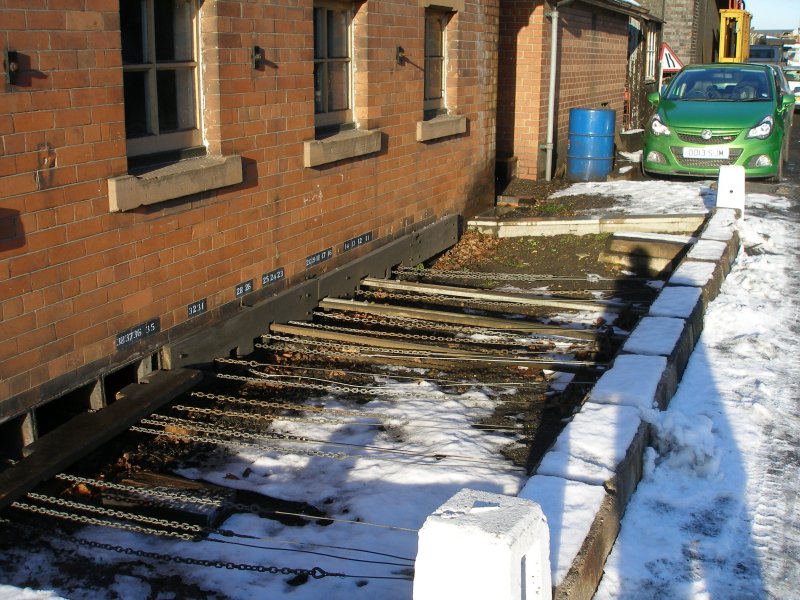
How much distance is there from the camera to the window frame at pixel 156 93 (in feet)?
19.5

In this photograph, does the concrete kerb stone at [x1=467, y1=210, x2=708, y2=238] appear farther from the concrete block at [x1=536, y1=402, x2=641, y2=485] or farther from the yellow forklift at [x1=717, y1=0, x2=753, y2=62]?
the yellow forklift at [x1=717, y1=0, x2=753, y2=62]

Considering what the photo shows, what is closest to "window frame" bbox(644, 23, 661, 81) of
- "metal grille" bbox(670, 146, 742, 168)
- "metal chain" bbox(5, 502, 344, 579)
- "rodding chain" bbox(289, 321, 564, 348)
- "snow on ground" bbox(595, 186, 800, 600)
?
"metal grille" bbox(670, 146, 742, 168)

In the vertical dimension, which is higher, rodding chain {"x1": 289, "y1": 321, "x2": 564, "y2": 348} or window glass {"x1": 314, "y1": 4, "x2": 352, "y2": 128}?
window glass {"x1": 314, "y1": 4, "x2": 352, "y2": 128}

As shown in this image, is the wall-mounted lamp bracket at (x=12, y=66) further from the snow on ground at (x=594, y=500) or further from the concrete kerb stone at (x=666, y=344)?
the concrete kerb stone at (x=666, y=344)

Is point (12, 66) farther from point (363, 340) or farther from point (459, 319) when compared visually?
point (459, 319)

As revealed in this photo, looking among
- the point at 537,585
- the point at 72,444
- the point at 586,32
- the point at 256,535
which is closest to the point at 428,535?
the point at 537,585

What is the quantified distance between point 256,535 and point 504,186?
10.6 meters

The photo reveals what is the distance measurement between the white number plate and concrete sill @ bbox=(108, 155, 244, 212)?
29.5 feet

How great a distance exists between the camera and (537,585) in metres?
3.07

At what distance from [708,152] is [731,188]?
2.75 m

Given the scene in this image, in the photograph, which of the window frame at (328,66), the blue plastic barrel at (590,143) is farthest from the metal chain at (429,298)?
the blue plastic barrel at (590,143)

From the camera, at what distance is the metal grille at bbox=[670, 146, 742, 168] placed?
13609 mm

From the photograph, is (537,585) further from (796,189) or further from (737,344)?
(796,189)

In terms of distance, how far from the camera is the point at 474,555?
280cm
